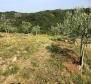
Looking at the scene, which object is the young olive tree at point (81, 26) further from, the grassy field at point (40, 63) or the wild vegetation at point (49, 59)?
the grassy field at point (40, 63)

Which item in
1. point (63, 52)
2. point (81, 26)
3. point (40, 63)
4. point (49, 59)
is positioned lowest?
point (40, 63)

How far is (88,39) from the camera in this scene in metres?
64.3

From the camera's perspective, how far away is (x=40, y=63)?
58500 millimetres

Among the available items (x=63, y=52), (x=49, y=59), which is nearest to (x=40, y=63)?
(x=49, y=59)

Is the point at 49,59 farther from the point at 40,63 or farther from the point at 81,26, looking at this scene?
the point at 81,26

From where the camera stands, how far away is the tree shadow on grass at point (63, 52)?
6228cm

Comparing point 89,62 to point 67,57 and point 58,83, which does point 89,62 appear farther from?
point 58,83

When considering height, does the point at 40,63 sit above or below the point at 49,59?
below

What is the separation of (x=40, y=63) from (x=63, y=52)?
8838mm

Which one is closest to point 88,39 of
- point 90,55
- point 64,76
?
point 90,55

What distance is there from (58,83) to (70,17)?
65.1ft

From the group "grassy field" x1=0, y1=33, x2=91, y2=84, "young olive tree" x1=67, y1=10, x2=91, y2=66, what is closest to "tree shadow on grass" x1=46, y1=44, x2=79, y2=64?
"grassy field" x1=0, y1=33, x2=91, y2=84

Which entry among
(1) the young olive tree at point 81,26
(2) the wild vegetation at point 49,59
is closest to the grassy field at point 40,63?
(2) the wild vegetation at point 49,59

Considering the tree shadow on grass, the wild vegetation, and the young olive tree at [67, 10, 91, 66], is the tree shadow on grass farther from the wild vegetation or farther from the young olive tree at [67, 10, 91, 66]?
Answer: the young olive tree at [67, 10, 91, 66]
